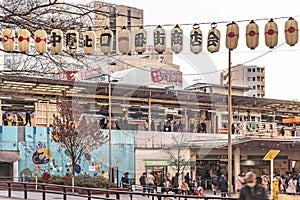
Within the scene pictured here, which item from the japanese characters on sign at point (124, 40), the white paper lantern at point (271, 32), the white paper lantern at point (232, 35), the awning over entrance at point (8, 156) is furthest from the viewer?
the awning over entrance at point (8, 156)

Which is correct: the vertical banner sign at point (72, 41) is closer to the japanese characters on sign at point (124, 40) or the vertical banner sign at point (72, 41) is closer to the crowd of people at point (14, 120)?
the japanese characters on sign at point (124, 40)

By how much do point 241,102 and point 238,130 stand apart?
9.02m

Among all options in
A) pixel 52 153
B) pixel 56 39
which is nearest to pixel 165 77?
pixel 52 153

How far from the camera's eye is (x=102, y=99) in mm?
56844

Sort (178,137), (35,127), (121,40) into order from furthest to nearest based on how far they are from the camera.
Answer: (178,137), (35,127), (121,40)

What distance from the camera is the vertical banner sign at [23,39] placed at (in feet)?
60.3

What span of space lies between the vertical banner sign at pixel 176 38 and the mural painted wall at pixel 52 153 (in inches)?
940

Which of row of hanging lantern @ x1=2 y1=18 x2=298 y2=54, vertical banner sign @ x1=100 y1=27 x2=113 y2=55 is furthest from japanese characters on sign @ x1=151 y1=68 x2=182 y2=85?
vertical banner sign @ x1=100 y1=27 x2=113 y2=55

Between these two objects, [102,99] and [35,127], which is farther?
[102,99]

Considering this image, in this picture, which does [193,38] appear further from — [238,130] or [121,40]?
[238,130]

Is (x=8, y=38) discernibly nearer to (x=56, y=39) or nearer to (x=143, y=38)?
(x=56, y=39)

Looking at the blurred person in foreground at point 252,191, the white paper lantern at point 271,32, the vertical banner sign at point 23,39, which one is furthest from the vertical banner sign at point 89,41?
the blurred person in foreground at point 252,191

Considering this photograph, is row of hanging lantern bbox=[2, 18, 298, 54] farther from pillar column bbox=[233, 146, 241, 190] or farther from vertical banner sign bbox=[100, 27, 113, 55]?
pillar column bbox=[233, 146, 241, 190]

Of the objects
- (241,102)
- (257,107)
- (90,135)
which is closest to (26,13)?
(90,135)
